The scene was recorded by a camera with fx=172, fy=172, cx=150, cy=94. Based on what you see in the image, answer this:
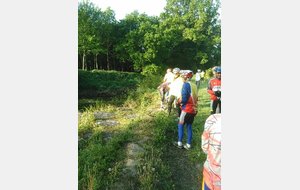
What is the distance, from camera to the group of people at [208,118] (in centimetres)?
133

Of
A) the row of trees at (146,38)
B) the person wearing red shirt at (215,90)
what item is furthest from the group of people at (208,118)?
the row of trees at (146,38)

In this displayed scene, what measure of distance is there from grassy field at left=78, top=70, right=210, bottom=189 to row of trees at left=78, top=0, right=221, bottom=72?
2.27ft

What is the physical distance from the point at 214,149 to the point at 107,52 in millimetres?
2295

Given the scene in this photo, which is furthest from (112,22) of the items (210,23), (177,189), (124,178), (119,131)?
(177,189)

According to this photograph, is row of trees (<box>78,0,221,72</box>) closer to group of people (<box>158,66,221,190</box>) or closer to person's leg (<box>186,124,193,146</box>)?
group of people (<box>158,66,221,190</box>)

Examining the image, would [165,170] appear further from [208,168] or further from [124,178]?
[208,168]

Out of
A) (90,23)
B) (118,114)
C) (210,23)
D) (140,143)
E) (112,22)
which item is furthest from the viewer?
(118,114)

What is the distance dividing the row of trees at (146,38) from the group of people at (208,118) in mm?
327

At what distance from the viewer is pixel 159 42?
9.67 feet

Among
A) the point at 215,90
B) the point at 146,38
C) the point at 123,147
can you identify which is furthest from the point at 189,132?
the point at 146,38

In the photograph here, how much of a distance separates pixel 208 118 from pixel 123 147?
202cm

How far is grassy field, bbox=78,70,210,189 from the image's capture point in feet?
7.46

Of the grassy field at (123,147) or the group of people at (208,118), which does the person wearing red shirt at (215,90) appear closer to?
the group of people at (208,118)

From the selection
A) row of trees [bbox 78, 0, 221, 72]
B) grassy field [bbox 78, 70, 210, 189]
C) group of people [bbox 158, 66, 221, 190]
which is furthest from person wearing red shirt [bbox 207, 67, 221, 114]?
row of trees [bbox 78, 0, 221, 72]
